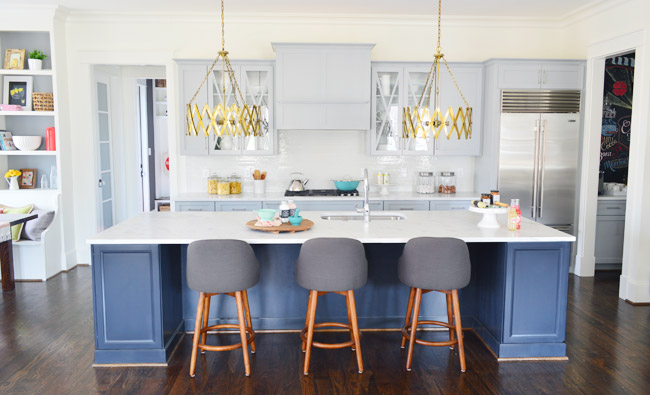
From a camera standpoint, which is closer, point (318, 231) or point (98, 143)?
point (318, 231)

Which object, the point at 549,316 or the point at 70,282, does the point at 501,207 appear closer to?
the point at 549,316

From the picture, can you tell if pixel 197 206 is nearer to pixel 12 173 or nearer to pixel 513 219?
pixel 12 173

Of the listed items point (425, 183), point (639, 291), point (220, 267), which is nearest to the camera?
point (220, 267)

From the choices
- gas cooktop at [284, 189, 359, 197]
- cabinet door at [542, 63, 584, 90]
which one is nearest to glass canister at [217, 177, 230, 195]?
gas cooktop at [284, 189, 359, 197]

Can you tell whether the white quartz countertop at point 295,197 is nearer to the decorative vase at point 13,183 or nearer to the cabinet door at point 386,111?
the cabinet door at point 386,111

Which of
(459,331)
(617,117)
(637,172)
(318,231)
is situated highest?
(617,117)

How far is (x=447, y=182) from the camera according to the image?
614cm

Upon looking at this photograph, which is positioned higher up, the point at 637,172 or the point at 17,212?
the point at 637,172

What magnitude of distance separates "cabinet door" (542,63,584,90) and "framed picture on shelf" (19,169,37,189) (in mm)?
5703

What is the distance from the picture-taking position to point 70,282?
5.28 m

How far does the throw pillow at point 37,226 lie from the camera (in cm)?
535

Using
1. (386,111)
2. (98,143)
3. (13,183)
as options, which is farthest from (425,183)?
(13,183)

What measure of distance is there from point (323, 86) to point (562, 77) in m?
2.55

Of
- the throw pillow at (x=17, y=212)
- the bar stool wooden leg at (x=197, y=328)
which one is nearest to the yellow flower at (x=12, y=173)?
the throw pillow at (x=17, y=212)
